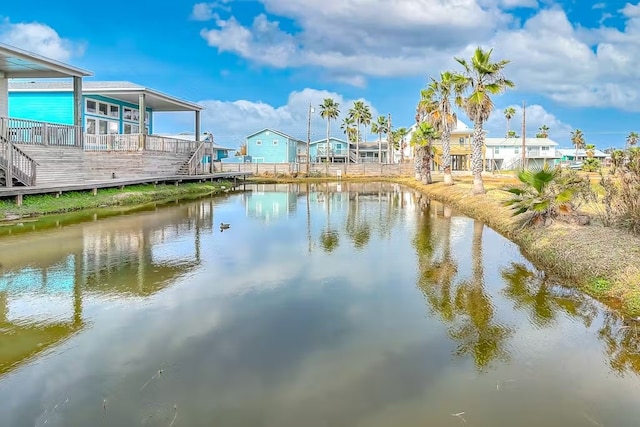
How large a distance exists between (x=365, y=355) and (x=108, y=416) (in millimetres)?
3014

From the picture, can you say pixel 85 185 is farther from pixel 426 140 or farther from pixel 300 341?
pixel 426 140

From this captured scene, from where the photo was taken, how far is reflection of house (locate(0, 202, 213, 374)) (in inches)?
284

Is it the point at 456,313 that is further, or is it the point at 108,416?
the point at 456,313

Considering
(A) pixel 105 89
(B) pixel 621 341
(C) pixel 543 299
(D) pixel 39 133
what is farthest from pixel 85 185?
(B) pixel 621 341

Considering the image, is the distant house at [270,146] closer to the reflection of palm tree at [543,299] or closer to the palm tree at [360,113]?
the palm tree at [360,113]

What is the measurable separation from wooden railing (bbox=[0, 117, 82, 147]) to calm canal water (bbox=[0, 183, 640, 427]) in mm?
8853

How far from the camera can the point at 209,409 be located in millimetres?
5094

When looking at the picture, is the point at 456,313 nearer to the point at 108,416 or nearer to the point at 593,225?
the point at 108,416

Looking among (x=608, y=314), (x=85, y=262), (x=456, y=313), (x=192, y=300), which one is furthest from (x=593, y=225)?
(x=85, y=262)

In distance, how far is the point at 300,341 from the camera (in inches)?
272

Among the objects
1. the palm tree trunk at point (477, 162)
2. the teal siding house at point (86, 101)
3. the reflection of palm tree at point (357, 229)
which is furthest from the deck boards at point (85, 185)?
the palm tree trunk at point (477, 162)

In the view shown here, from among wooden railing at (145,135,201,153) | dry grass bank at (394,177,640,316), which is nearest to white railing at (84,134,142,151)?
wooden railing at (145,135,201,153)

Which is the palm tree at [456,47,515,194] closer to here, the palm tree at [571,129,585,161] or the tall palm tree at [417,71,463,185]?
the tall palm tree at [417,71,463,185]

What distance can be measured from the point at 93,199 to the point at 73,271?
487 inches
